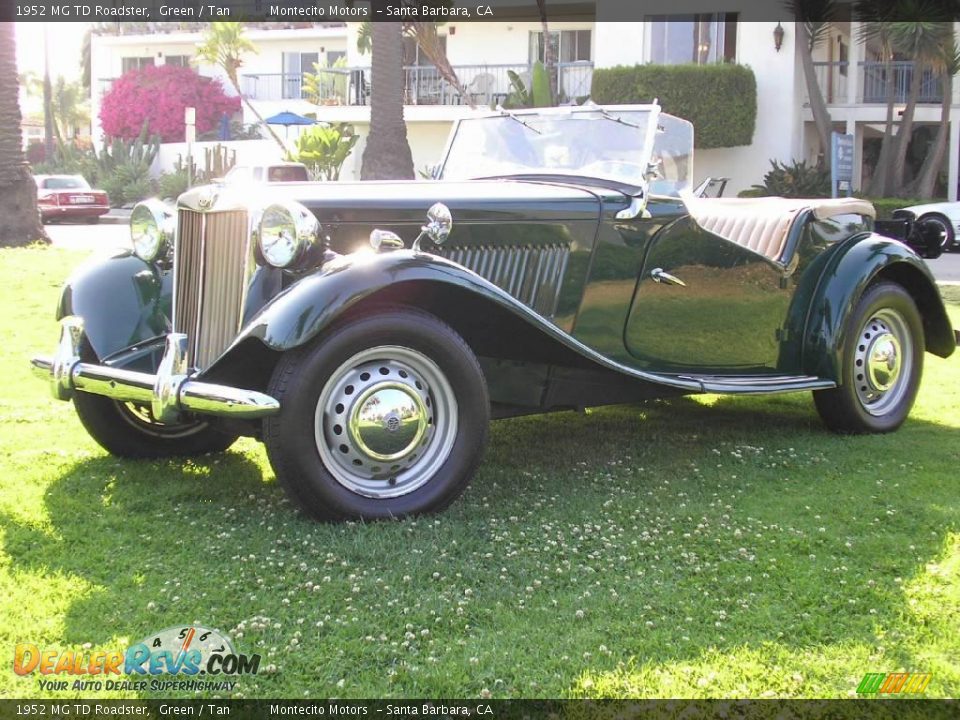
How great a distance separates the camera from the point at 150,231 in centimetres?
483

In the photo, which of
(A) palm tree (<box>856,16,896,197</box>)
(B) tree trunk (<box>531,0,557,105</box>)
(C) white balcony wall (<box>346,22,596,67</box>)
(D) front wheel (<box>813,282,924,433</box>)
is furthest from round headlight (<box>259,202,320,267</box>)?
(C) white balcony wall (<box>346,22,596,67</box>)

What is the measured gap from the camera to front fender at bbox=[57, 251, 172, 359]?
458 centimetres

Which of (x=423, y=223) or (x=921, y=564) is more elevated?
(x=423, y=223)

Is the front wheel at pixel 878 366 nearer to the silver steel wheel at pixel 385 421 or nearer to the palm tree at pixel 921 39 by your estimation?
the silver steel wheel at pixel 385 421

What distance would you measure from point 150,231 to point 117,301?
391mm

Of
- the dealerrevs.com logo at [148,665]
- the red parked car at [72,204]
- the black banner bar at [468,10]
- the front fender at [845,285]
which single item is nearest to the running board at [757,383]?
the front fender at [845,285]

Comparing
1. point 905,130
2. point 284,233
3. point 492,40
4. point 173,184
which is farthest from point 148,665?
point 173,184

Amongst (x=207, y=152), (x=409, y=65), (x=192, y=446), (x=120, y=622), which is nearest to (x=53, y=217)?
(x=207, y=152)

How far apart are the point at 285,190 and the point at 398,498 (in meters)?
1.43

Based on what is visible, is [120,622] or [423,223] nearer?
[120,622]

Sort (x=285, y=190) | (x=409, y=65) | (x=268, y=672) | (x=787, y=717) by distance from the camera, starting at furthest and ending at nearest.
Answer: (x=409, y=65)
(x=285, y=190)
(x=268, y=672)
(x=787, y=717)

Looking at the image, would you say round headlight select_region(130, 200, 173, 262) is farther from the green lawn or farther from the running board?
the running board

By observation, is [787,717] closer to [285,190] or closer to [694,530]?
[694,530]

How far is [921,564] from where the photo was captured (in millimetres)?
3578
